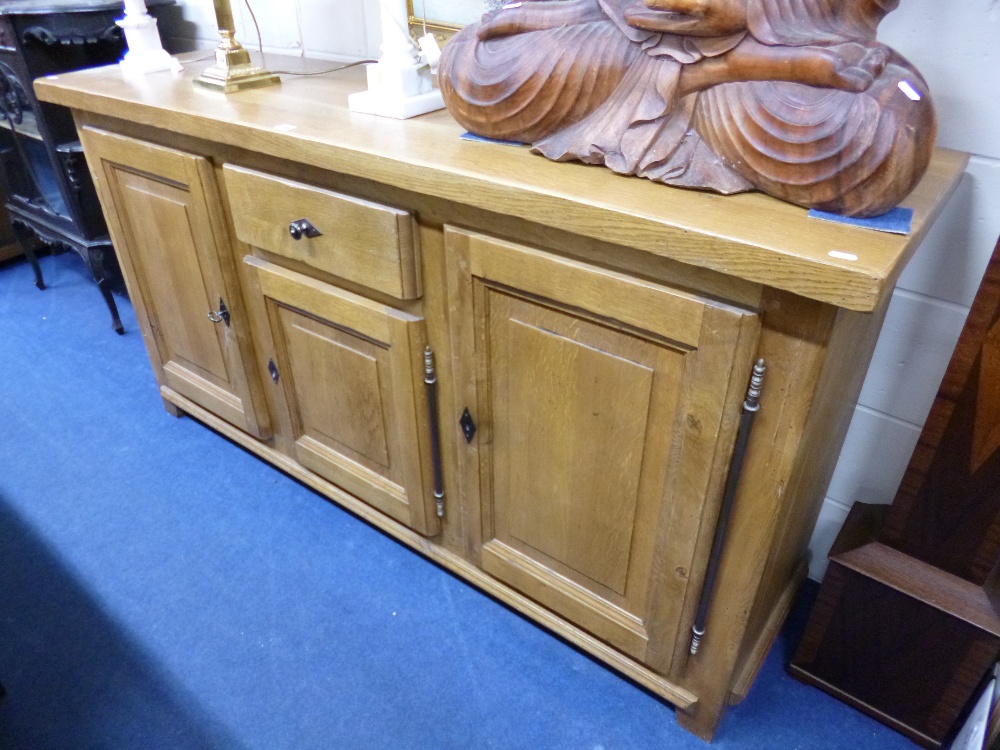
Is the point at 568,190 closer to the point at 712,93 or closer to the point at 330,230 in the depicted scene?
the point at 712,93

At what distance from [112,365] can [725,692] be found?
1.72 metres

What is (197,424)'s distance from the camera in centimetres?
166

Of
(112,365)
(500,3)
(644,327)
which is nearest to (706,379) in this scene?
(644,327)

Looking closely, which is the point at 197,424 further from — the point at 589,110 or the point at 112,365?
the point at 589,110

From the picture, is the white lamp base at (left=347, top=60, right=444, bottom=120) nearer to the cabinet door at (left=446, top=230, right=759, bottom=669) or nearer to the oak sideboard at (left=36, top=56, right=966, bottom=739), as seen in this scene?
the oak sideboard at (left=36, top=56, right=966, bottom=739)

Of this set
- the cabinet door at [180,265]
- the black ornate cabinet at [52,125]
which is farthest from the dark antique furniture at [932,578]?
the black ornate cabinet at [52,125]

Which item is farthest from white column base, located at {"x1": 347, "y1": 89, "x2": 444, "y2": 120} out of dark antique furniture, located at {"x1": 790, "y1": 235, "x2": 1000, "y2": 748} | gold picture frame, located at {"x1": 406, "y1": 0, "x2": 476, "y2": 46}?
dark antique furniture, located at {"x1": 790, "y1": 235, "x2": 1000, "y2": 748}

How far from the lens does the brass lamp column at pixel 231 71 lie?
115 centimetres

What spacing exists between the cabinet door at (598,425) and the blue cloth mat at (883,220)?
120mm

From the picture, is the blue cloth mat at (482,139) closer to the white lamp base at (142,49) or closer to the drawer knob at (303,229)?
the drawer knob at (303,229)

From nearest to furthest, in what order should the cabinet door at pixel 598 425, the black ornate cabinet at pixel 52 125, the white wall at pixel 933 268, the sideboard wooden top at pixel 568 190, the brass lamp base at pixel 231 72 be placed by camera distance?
1. the sideboard wooden top at pixel 568 190
2. the cabinet door at pixel 598 425
3. the white wall at pixel 933 268
4. the brass lamp base at pixel 231 72
5. the black ornate cabinet at pixel 52 125

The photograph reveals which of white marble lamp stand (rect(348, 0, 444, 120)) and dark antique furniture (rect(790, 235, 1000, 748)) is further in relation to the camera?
white marble lamp stand (rect(348, 0, 444, 120))

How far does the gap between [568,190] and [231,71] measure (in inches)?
29.6

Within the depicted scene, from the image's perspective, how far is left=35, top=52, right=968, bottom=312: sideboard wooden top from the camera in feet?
1.93
